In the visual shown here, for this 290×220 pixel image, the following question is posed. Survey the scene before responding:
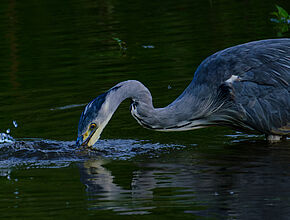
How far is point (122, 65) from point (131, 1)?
28.4 feet

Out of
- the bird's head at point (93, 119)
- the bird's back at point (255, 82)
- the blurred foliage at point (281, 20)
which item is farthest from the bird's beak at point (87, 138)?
the blurred foliage at point (281, 20)

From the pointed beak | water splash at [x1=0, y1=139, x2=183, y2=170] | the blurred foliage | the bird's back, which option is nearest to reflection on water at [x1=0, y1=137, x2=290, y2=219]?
water splash at [x1=0, y1=139, x2=183, y2=170]

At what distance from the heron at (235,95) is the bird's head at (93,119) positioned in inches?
6.7

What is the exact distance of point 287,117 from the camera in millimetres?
7906

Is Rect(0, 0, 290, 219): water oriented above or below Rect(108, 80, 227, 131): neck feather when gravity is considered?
below

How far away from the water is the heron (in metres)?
0.38

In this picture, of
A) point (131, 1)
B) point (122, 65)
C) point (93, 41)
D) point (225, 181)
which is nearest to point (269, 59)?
point (225, 181)

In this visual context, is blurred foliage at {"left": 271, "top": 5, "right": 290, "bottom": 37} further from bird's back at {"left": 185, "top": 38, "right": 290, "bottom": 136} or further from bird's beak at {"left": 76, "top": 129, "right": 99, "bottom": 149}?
bird's beak at {"left": 76, "top": 129, "right": 99, "bottom": 149}

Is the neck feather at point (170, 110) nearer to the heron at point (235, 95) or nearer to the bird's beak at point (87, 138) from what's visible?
the heron at point (235, 95)

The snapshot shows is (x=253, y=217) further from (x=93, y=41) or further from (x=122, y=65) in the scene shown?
(x=93, y=41)

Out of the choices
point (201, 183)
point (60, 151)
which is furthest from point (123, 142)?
point (201, 183)

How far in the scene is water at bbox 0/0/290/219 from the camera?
600 cm

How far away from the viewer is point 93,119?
24.3ft

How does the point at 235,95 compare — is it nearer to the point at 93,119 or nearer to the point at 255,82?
the point at 255,82
